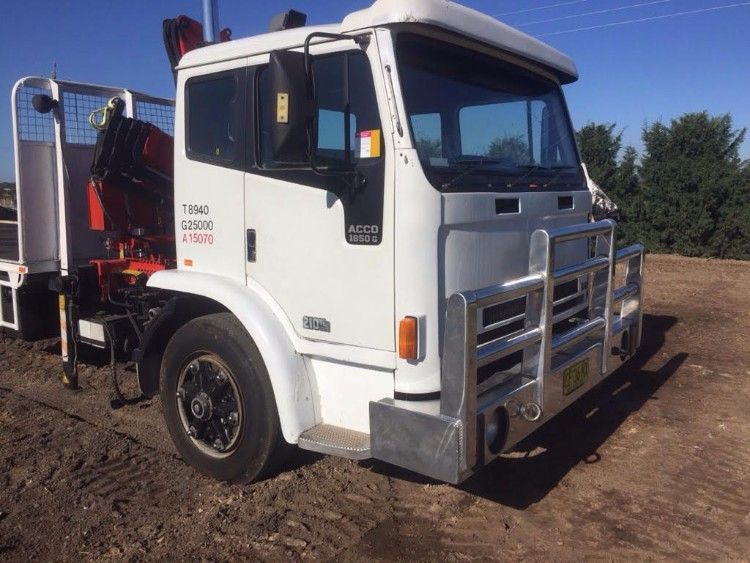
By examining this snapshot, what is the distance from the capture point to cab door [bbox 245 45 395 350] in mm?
3193

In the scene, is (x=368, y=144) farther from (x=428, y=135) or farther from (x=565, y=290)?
(x=565, y=290)

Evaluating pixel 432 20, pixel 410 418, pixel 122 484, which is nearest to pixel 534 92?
pixel 432 20

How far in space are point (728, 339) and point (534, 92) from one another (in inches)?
190

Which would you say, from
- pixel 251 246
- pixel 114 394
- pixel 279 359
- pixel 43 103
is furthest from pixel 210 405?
pixel 43 103

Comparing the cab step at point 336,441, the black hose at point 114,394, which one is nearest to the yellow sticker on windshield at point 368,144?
the cab step at point 336,441

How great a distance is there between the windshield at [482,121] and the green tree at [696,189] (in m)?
13.1

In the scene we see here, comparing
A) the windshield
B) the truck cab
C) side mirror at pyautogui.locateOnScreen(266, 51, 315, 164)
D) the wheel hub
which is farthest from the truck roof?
the wheel hub

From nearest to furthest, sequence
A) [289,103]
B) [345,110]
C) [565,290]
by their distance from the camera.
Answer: [289,103] → [345,110] → [565,290]

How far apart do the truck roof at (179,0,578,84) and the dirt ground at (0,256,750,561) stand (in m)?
2.50

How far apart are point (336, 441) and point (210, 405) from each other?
993 millimetres

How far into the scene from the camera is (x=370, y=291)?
326cm

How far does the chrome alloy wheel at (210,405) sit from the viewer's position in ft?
12.7

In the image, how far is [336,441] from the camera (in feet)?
11.0

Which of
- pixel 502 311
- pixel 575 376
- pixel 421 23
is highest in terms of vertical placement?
pixel 421 23
